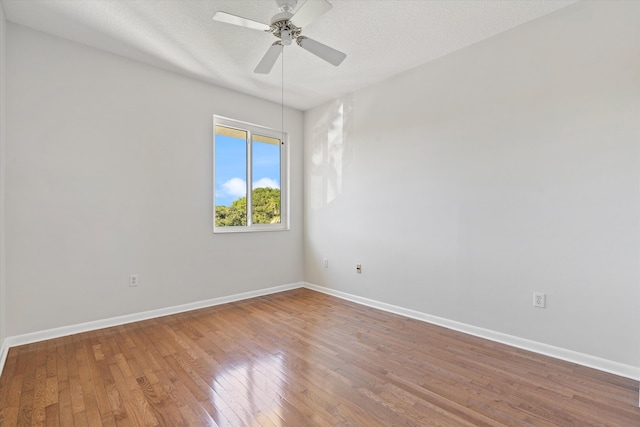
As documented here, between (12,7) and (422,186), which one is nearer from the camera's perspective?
(12,7)

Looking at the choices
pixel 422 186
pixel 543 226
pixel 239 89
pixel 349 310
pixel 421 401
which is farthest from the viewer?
pixel 239 89

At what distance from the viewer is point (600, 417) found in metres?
1.69

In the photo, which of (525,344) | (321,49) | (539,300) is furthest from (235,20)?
(525,344)

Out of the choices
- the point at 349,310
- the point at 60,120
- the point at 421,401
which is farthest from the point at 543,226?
the point at 60,120

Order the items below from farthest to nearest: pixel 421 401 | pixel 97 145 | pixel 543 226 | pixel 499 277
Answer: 1. pixel 97 145
2. pixel 499 277
3. pixel 543 226
4. pixel 421 401

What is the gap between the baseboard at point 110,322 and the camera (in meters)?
2.54

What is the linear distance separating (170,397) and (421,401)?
1.48 m

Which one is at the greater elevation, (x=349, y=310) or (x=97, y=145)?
(x=97, y=145)

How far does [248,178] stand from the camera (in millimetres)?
4156

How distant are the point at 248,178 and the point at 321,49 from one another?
220cm

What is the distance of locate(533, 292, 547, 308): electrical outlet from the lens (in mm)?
2451

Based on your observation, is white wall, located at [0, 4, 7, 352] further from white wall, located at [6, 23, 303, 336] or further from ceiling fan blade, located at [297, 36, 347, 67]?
ceiling fan blade, located at [297, 36, 347, 67]

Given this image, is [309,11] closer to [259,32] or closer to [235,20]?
[235,20]

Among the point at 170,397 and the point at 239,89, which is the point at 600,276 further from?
the point at 239,89
